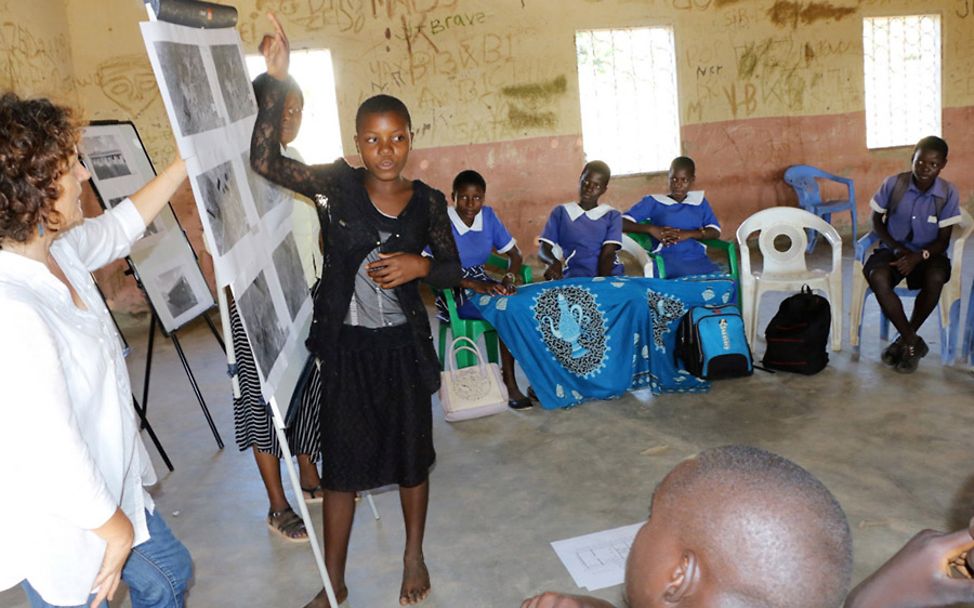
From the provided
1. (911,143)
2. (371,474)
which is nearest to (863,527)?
(371,474)

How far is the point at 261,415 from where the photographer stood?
2916 millimetres

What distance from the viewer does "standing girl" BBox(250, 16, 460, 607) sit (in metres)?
2.13

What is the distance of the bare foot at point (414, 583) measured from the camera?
8.20 feet

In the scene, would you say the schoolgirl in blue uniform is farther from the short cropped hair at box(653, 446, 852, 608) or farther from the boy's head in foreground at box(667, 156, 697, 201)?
the short cropped hair at box(653, 446, 852, 608)

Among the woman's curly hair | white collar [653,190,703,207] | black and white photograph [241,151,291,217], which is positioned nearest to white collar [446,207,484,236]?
white collar [653,190,703,207]

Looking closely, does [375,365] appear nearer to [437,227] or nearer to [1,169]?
[437,227]

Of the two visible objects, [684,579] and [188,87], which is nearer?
[684,579]

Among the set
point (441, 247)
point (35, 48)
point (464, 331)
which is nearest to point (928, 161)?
point (464, 331)

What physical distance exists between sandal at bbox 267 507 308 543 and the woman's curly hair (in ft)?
6.09

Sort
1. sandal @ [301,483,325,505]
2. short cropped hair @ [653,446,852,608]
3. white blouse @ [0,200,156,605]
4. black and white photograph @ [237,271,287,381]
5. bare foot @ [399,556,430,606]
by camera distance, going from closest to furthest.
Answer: short cropped hair @ [653,446,852,608] < white blouse @ [0,200,156,605] < black and white photograph @ [237,271,287,381] < bare foot @ [399,556,430,606] < sandal @ [301,483,325,505]

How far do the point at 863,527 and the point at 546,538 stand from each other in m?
1.11

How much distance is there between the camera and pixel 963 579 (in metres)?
1.02

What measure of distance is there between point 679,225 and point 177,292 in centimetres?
298

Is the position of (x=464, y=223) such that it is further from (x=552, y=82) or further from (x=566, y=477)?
(x=552, y=82)
